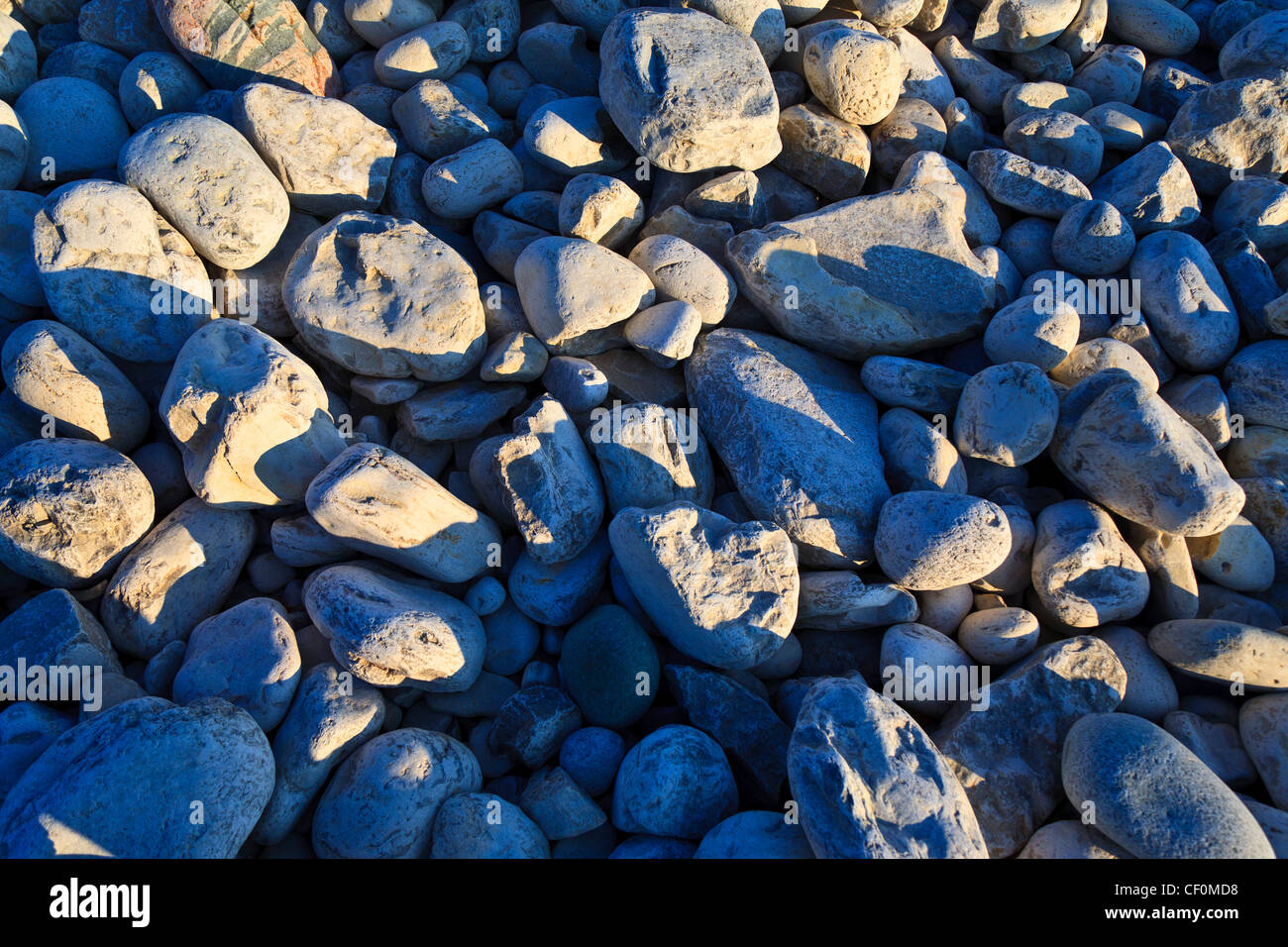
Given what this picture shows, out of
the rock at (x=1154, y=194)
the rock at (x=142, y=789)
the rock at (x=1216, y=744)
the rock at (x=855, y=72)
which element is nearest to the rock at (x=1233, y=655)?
the rock at (x=1216, y=744)

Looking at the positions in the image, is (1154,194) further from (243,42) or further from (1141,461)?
(243,42)

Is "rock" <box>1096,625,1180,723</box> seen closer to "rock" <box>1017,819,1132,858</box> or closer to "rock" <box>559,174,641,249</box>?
"rock" <box>1017,819,1132,858</box>

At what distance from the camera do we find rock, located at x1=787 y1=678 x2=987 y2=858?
267cm

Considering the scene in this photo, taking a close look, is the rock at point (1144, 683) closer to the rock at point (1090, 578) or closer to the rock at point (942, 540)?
the rock at point (1090, 578)

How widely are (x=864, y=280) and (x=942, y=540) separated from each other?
5.43 ft

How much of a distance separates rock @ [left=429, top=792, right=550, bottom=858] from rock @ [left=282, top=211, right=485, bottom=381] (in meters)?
2.05

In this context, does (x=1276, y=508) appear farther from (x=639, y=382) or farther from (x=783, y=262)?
(x=639, y=382)

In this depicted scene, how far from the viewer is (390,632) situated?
3227mm

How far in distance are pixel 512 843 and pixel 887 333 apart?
304cm

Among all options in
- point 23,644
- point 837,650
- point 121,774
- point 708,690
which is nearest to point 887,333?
point 837,650

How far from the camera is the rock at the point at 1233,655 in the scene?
3236 millimetres

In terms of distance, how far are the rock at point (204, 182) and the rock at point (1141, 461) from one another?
418cm

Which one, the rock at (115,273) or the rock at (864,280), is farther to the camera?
the rock at (864,280)

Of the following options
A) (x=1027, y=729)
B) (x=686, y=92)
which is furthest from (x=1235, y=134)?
(x=1027, y=729)
